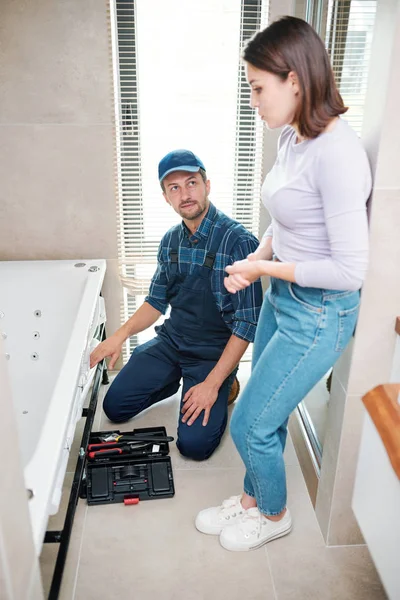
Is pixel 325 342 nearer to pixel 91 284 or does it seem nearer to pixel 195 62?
pixel 91 284

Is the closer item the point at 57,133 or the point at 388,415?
the point at 388,415

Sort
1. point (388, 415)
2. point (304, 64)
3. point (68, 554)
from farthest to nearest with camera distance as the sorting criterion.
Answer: point (68, 554) < point (304, 64) < point (388, 415)

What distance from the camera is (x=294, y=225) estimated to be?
132 cm

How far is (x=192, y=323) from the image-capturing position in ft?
7.29

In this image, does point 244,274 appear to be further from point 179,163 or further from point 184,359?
point 184,359

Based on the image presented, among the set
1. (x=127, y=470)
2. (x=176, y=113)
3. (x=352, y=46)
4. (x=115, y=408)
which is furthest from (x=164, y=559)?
(x=176, y=113)

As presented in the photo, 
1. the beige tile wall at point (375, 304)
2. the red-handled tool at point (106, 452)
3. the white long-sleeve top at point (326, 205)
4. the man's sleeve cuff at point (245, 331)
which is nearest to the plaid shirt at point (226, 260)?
the man's sleeve cuff at point (245, 331)

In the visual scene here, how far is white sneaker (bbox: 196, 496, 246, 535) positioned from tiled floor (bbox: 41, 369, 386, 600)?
0.09ft

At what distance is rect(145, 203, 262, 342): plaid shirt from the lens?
202 centimetres

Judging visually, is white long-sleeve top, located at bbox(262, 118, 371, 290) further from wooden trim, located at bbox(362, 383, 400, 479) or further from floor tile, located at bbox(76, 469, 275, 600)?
floor tile, located at bbox(76, 469, 275, 600)

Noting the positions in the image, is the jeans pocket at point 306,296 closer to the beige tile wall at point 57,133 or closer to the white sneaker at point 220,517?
the white sneaker at point 220,517

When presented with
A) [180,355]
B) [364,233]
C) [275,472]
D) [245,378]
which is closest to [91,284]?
[180,355]

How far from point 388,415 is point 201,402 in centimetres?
106

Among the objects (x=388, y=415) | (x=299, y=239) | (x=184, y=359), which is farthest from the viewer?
(x=184, y=359)
